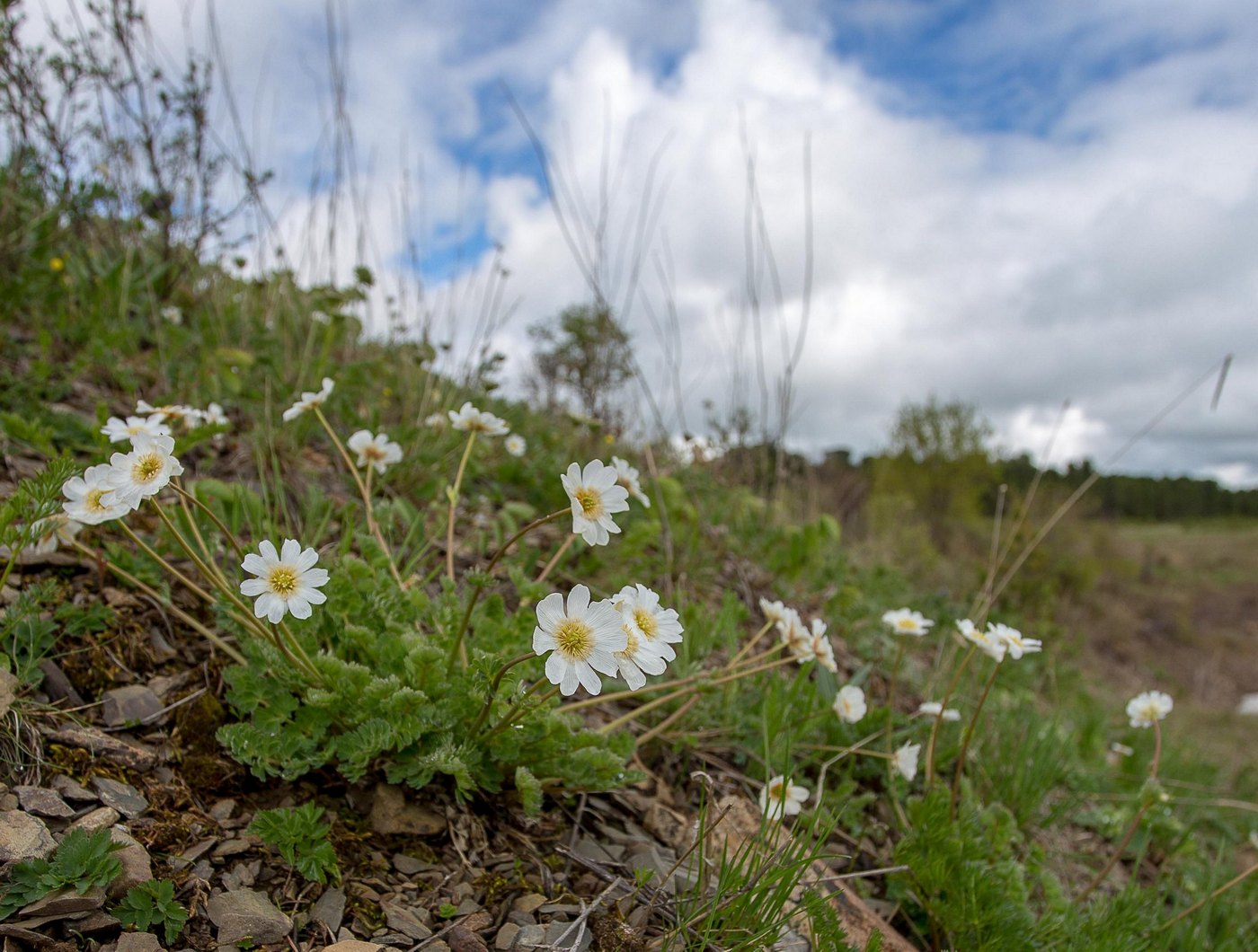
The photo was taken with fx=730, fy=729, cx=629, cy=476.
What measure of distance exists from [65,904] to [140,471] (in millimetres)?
564

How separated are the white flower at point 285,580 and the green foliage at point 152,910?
36cm

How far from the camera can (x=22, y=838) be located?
97 cm

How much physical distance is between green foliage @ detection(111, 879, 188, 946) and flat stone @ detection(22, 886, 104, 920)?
0.03 m

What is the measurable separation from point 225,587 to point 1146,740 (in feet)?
12.7

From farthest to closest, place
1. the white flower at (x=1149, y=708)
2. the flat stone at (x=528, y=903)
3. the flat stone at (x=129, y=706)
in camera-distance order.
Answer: the white flower at (x=1149, y=708)
the flat stone at (x=129, y=706)
the flat stone at (x=528, y=903)

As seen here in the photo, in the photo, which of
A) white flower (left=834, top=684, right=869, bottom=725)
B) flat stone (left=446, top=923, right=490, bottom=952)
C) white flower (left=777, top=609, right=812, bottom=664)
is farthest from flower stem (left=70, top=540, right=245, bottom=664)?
white flower (left=834, top=684, right=869, bottom=725)

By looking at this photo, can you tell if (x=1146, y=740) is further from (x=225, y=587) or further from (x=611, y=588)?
(x=225, y=587)

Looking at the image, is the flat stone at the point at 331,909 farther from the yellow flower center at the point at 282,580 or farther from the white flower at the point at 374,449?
the white flower at the point at 374,449

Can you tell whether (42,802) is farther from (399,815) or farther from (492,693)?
(492,693)

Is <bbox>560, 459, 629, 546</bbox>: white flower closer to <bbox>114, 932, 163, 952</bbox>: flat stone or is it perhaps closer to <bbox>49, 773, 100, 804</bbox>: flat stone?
<bbox>114, 932, 163, 952</bbox>: flat stone

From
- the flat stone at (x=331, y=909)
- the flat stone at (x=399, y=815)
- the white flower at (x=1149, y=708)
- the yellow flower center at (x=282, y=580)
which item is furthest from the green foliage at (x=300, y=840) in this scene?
the white flower at (x=1149, y=708)

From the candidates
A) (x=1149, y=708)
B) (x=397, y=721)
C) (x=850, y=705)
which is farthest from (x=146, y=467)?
(x=1149, y=708)

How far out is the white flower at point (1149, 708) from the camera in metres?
1.78

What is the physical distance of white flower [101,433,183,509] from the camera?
40.0 inches
